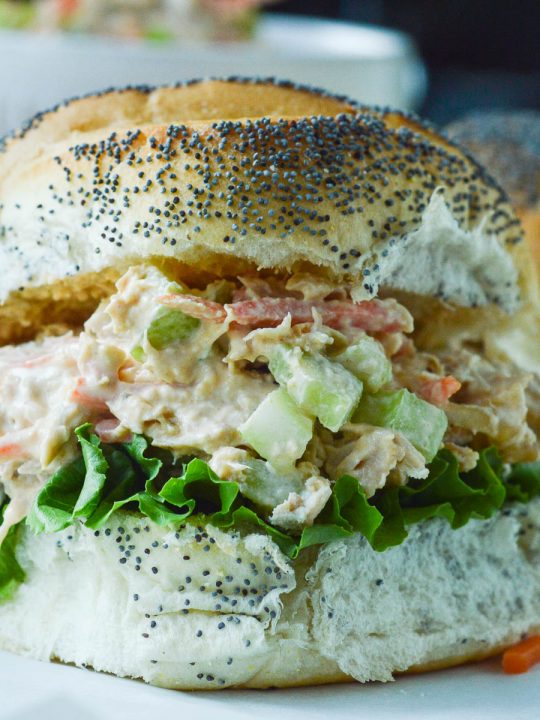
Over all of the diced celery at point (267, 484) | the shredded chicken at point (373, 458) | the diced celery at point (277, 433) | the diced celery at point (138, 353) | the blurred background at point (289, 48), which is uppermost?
the diced celery at point (138, 353)

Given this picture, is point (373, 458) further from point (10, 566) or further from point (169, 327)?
point (10, 566)

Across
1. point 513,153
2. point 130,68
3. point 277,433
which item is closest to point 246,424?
point 277,433

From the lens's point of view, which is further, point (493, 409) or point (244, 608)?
point (493, 409)

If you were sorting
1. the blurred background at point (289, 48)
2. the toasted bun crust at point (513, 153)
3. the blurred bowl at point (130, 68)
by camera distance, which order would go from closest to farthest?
the toasted bun crust at point (513, 153)
the blurred bowl at point (130, 68)
the blurred background at point (289, 48)

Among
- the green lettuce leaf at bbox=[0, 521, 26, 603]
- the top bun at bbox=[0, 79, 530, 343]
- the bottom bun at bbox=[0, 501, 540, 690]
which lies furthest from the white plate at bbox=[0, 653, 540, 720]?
Answer: the top bun at bbox=[0, 79, 530, 343]

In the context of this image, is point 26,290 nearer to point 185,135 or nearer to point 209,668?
point 185,135

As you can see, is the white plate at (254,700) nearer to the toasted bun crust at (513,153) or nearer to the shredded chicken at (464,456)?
the shredded chicken at (464,456)

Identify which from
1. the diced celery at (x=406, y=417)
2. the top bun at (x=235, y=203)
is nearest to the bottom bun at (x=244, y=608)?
the diced celery at (x=406, y=417)

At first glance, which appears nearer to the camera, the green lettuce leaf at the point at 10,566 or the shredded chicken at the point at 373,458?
the shredded chicken at the point at 373,458
